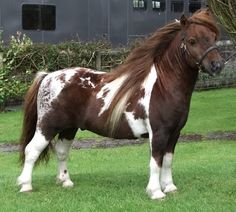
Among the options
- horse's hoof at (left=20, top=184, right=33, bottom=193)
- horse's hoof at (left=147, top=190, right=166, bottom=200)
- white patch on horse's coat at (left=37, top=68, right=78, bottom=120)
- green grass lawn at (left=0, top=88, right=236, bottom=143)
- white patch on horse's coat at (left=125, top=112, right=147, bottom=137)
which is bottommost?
green grass lawn at (left=0, top=88, right=236, bottom=143)

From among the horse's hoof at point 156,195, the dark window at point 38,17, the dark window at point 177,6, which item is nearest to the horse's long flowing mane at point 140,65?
the horse's hoof at point 156,195

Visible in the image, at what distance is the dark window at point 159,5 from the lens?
20.9 metres

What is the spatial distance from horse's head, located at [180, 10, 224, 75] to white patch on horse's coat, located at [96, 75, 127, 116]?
0.86 meters

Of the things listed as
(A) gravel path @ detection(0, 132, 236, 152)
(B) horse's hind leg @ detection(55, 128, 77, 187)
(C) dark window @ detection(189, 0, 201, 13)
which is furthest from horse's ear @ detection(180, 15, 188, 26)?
(C) dark window @ detection(189, 0, 201, 13)

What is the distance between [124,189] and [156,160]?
75 centimetres

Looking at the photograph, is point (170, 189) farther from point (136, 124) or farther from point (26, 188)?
point (26, 188)

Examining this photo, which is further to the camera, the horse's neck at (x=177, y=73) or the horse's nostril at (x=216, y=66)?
the horse's neck at (x=177, y=73)

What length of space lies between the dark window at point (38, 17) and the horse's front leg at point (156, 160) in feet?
41.1

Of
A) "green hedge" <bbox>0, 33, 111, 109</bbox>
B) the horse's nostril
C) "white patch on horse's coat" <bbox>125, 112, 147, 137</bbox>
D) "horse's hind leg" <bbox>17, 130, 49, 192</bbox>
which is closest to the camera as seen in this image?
the horse's nostril

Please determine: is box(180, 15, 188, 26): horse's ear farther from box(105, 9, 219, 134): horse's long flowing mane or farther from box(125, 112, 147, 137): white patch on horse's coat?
box(125, 112, 147, 137): white patch on horse's coat

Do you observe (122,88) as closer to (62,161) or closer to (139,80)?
(139,80)

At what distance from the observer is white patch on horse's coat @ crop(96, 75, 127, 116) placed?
21.6 ft

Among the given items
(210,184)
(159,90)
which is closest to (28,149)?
(159,90)

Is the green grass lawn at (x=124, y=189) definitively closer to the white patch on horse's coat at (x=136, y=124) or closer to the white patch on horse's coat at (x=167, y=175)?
the white patch on horse's coat at (x=167, y=175)
